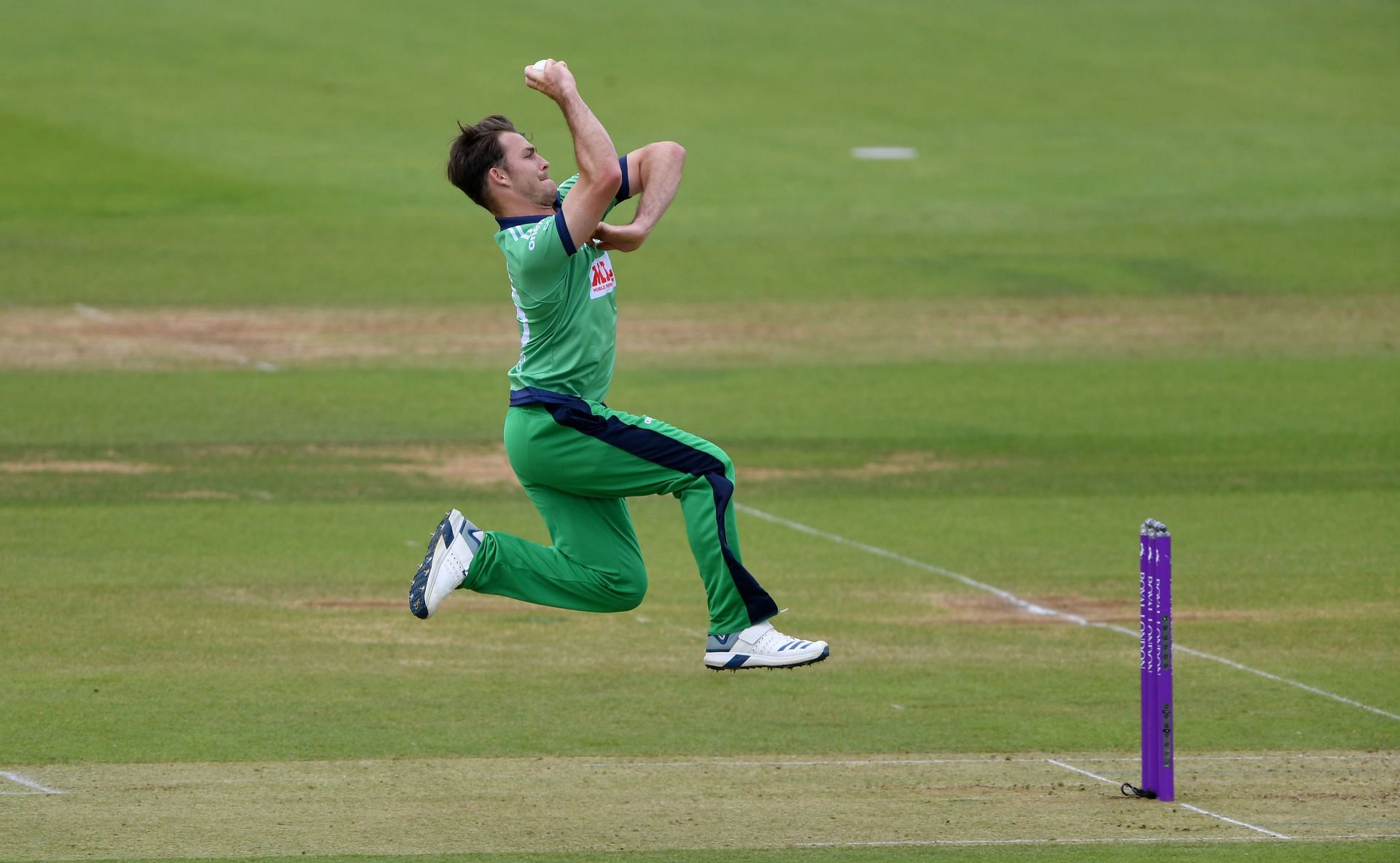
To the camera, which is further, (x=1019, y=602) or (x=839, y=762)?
(x=1019, y=602)

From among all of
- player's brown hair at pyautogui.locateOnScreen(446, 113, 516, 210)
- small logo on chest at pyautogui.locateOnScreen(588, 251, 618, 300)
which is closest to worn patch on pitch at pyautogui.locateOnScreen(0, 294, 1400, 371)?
small logo on chest at pyautogui.locateOnScreen(588, 251, 618, 300)

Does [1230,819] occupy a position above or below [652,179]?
below

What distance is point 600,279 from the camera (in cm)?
886

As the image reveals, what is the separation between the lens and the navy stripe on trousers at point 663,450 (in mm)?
8750

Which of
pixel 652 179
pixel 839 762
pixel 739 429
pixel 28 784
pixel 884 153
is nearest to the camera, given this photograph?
pixel 652 179

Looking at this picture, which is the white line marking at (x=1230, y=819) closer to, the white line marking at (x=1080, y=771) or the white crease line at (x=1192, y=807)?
the white crease line at (x=1192, y=807)

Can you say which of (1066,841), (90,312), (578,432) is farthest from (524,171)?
(90,312)

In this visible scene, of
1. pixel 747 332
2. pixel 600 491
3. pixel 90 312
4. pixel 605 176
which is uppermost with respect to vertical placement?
pixel 605 176

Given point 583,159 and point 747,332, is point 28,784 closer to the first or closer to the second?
point 583,159

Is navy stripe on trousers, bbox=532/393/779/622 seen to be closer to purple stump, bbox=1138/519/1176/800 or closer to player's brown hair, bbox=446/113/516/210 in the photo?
player's brown hair, bbox=446/113/516/210

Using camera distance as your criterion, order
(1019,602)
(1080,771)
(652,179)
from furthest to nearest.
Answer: (1019,602)
(1080,771)
(652,179)

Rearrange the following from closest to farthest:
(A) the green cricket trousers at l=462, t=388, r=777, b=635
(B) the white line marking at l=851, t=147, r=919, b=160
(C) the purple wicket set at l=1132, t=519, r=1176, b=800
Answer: (A) the green cricket trousers at l=462, t=388, r=777, b=635 < (C) the purple wicket set at l=1132, t=519, r=1176, b=800 < (B) the white line marking at l=851, t=147, r=919, b=160

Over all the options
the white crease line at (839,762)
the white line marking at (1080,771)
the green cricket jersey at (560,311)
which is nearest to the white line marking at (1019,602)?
the white line marking at (1080,771)

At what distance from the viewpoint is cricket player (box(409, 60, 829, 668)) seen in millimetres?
8664
